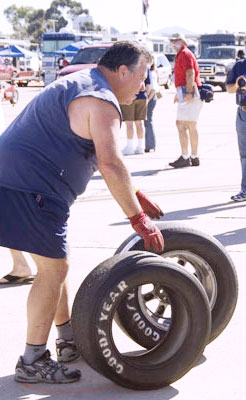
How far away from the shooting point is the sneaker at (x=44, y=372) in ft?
13.6

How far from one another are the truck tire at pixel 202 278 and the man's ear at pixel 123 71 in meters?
0.89

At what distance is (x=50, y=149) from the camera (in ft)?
13.2

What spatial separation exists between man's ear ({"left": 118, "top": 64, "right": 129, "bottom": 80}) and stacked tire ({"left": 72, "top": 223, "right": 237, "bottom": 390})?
88 cm

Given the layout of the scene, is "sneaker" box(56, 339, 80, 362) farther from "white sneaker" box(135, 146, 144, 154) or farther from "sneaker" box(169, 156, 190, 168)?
"white sneaker" box(135, 146, 144, 154)

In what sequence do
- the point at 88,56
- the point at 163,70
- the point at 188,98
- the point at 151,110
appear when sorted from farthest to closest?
the point at 163,70 < the point at 88,56 < the point at 151,110 < the point at 188,98

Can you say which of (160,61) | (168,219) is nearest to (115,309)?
(168,219)

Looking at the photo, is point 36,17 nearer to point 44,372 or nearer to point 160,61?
point 160,61

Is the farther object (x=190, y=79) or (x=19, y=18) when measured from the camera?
(x=19, y=18)

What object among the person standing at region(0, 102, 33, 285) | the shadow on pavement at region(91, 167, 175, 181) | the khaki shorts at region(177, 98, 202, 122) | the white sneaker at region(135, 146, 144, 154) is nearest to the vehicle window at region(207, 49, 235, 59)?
the white sneaker at region(135, 146, 144, 154)

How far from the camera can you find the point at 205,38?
48.4 m

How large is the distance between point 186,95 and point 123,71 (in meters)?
7.55

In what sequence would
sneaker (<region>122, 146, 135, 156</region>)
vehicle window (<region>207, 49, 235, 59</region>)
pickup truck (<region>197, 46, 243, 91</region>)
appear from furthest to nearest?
vehicle window (<region>207, 49, 235, 59</region>), pickup truck (<region>197, 46, 243, 91</region>), sneaker (<region>122, 146, 135, 156</region>)

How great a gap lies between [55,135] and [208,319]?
1.21 meters

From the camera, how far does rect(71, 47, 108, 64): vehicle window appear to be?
78.2ft
